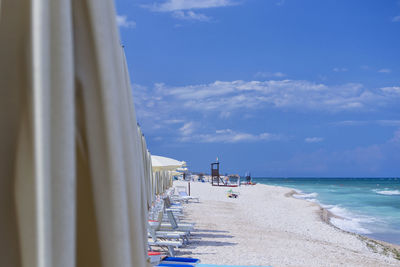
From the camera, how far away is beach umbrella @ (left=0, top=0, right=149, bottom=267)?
4.13 feet

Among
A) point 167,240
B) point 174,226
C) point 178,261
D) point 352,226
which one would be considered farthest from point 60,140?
point 352,226

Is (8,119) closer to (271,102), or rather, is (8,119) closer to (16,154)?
(16,154)

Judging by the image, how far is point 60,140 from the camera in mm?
1293

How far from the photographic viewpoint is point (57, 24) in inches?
53.1

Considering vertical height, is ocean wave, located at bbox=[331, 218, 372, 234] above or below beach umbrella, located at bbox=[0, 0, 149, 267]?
below

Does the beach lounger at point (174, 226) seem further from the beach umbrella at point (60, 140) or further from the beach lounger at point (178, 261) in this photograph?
the beach umbrella at point (60, 140)

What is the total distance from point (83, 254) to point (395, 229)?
21652 mm

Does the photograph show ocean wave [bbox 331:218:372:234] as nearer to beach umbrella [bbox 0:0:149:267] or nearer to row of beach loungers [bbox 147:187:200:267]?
row of beach loungers [bbox 147:187:200:267]

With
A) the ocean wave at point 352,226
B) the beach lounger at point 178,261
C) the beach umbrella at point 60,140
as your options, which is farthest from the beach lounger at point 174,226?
the ocean wave at point 352,226

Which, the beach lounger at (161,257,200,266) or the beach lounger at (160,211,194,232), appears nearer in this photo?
the beach lounger at (161,257,200,266)

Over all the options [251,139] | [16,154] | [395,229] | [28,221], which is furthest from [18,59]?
[251,139]

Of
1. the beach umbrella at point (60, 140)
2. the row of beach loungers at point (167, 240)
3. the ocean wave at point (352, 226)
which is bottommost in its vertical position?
the ocean wave at point (352, 226)

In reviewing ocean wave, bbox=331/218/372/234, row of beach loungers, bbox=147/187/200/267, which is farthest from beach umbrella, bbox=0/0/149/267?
ocean wave, bbox=331/218/372/234

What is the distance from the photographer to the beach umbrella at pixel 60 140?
1259mm
